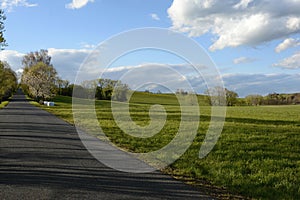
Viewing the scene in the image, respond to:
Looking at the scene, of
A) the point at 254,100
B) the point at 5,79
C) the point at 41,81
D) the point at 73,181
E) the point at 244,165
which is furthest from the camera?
the point at 254,100

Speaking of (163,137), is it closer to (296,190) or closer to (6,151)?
(6,151)

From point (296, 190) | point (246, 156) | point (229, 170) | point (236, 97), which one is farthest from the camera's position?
point (236, 97)

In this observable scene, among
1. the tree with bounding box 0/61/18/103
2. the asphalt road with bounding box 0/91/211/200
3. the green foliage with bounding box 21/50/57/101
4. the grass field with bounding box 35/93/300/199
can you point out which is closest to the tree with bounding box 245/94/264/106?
the green foliage with bounding box 21/50/57/101

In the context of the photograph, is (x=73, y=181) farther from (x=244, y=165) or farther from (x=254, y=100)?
(x=254, y=100)

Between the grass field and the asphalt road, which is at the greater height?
the grass field

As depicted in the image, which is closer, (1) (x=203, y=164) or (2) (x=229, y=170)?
(2) (x=229, y=170)

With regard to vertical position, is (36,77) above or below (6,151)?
above

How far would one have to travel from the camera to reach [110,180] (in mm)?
6480

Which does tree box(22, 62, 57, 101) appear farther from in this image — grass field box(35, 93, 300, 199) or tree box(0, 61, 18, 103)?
grass field box(35, 93, 300, 199)

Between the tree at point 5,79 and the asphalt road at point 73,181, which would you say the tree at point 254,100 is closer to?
the tree at point 5,79

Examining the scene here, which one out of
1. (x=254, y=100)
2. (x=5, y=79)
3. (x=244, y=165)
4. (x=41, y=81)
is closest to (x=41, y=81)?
(x=41, y=81)

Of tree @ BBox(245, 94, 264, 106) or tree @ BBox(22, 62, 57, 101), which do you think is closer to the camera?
tree @ BBox(22, 62, 57, 101)

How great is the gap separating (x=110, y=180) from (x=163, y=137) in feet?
25.2

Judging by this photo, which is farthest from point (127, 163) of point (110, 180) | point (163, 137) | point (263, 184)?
point (163, 137)
